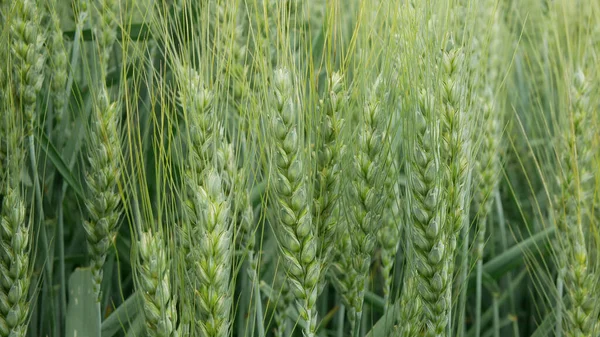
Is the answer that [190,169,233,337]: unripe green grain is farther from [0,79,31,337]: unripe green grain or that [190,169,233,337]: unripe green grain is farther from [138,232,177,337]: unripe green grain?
[0,79,31,337]: unripe green grain

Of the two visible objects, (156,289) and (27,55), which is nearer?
(156,289)

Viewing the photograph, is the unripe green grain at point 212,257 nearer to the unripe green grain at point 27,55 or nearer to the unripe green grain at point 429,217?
the unripe green grain at point 429,217

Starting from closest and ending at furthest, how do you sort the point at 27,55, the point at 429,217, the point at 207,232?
the point at 207,232 < the point at 429,217 < the point at 27,55

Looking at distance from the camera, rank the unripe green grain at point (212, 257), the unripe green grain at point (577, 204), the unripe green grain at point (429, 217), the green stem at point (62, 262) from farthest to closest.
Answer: the green stem at point (62, 262), the unripe green grain at point (577, 204), the unripe green grain at point (429, 217), the unripe green grain at point (212, 257)

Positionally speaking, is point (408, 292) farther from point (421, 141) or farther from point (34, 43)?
point (34, 43)

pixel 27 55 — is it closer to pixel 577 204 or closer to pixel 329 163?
pixel 329 163

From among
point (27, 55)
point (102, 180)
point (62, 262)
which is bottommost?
point (62, 262)

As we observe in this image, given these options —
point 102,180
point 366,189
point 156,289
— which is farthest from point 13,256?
point 366,189

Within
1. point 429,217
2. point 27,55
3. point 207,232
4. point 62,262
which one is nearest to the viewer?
point 207,232

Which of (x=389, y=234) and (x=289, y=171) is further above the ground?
(x=289, y=171)

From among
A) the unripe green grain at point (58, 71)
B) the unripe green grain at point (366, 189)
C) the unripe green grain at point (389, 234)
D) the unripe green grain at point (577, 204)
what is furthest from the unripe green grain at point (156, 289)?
the unripe green grain at point (577, 204)

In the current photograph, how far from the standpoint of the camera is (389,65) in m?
1.31

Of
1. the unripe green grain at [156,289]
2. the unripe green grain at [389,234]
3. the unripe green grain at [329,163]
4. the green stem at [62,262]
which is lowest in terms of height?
the green stem at [62,262]

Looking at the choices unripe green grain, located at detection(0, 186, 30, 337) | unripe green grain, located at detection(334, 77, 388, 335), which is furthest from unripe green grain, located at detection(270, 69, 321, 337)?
unripe green grain, located at detection(0, 186, 30, 337)
